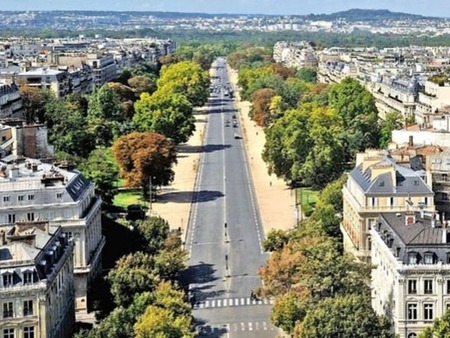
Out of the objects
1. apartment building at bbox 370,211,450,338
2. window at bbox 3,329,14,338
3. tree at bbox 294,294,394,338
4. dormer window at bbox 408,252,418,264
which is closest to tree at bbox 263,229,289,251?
apartment building at bbox 370,211,450,338

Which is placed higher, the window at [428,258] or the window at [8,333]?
the window at [428,258]

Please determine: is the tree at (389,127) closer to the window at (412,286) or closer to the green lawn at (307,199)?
the green lawn at (307,199)

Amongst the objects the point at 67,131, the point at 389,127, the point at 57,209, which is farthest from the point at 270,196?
the point at 57,209

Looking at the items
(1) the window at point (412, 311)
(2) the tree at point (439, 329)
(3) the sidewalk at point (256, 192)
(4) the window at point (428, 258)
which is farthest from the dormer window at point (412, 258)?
(3) the sidewalk at point (256, 192)

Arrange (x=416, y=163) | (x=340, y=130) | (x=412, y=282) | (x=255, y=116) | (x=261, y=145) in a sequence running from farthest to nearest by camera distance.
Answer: (x=255, y=116)
(x=261, y=145)
(x=340, y=130)
(x=416, y=163)
(x=412, y=282)

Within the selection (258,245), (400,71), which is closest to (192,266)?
(258,245)

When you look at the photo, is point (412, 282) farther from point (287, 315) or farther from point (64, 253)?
point (64, 253)

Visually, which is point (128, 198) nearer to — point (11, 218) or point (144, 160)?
point (144, 160)
